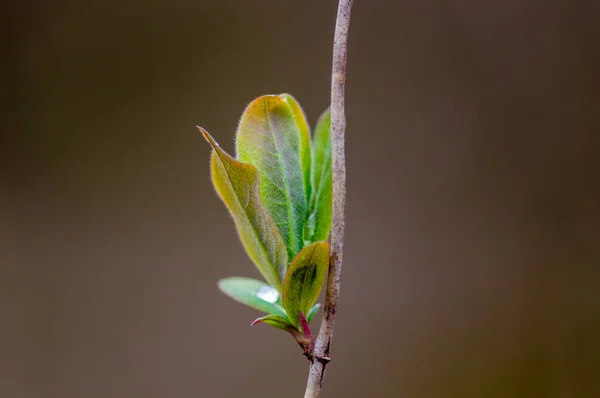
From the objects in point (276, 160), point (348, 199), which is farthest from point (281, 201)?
point (348, 199)

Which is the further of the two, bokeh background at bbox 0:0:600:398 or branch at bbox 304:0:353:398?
bokeh background at bbox 0:0:600:398

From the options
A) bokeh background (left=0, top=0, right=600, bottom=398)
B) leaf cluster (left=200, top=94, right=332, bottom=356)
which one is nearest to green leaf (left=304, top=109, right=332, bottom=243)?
leaf cluster (left=200, top=94, right=332, bottom=356)

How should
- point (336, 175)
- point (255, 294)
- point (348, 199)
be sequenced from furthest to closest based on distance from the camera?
point (348, 199) → point (255, 294) → point (336, 175)

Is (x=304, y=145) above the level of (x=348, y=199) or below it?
below

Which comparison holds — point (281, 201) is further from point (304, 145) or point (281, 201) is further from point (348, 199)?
point (348, 199)

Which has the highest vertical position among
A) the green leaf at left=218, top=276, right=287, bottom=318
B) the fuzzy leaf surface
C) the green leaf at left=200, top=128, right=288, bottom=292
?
the green leaf at left=200, top=128, right=288, bottom=292

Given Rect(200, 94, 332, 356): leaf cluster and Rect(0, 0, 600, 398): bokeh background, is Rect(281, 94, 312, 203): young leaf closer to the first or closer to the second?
Rect(200, 94, 332, 356): leaf cluster
